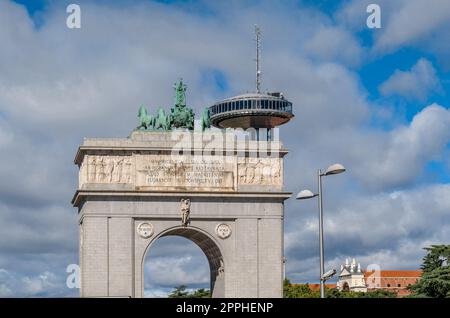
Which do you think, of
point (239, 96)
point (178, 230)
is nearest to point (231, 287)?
point (178, 230)

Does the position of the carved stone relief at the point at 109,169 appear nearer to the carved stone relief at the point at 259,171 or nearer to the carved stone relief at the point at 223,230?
the carved stone relief at the point at 223,230

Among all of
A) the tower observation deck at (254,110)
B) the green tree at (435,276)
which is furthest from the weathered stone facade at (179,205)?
the tower observation deck at (254,110)

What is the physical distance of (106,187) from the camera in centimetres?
7581

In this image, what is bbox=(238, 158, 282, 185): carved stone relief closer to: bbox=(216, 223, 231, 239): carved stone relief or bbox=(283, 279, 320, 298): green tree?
bbox=(216, 223, 231, 239): carved stone relief

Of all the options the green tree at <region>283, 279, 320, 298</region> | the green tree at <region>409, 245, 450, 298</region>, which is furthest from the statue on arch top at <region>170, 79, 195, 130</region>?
the green tree at <region>283, 279, 320, 298</region>

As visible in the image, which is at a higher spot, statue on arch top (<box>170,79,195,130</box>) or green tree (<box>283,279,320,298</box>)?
statue on arch top (<box>170,79,195,130</box>)

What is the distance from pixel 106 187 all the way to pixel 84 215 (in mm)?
2630

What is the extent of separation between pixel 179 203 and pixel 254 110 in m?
43.5

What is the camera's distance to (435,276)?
82.8 metres

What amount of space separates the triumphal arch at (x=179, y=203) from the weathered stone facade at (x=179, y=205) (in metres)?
0.07

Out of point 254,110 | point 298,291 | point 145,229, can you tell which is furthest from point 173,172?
point 298,291

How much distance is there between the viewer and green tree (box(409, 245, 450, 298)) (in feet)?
269

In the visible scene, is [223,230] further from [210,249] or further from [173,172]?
[173,172]

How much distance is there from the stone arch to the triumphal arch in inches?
5.0
